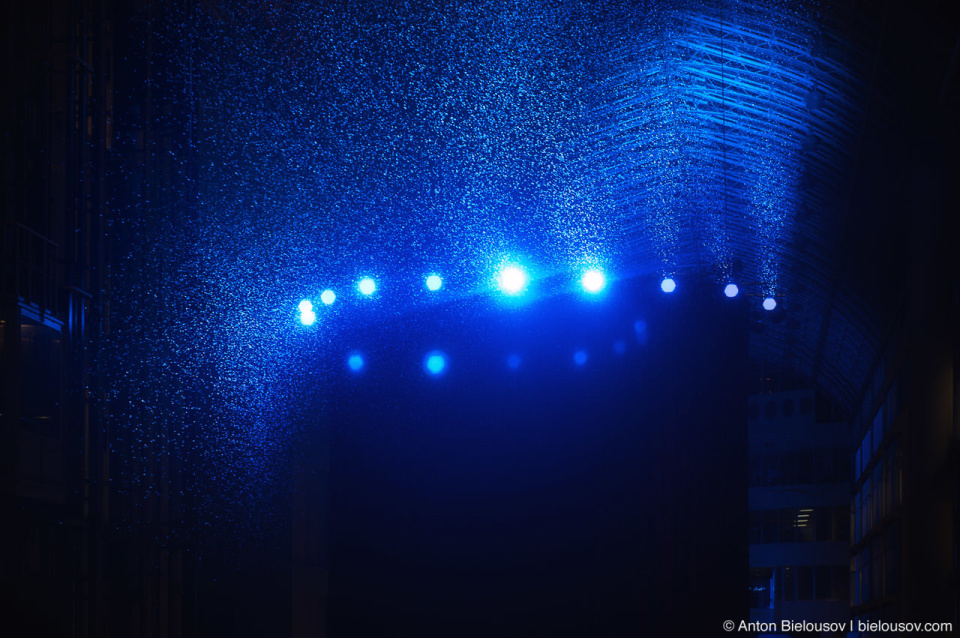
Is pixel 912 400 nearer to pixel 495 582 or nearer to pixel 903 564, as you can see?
pixel 903 564

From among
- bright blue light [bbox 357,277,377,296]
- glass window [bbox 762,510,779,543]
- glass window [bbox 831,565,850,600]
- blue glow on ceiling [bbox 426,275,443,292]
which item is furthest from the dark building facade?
glass window [bbox 762,510,779,543]

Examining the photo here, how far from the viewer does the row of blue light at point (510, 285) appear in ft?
34.8

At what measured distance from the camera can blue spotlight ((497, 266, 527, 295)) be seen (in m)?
11.0

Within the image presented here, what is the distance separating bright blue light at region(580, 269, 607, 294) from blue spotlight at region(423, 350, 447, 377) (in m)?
Result: 1.63

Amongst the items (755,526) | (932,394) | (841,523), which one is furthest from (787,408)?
(932,394)

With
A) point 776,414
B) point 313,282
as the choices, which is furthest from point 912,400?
point 776,414

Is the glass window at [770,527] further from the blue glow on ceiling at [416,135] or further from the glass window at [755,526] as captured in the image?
the blue glow on ceiling at [416,135]

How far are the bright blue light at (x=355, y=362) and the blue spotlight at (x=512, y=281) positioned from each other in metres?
1.65

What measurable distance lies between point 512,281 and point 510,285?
57 mm

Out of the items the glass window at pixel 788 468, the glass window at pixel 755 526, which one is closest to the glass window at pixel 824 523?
the glass window at pixel 788 468

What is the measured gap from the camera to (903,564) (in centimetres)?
1529

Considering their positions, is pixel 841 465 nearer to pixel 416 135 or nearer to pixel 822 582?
pixel 822 582

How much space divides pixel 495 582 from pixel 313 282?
3830 mm

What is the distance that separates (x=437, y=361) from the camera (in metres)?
10.9
